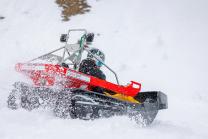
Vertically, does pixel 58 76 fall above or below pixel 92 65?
below

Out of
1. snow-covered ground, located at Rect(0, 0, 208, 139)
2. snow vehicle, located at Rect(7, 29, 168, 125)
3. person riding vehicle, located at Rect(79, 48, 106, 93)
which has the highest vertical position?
snow-covered ground, located at Rect(0, 0, 208, 139)

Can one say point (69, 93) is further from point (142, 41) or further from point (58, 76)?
point (142, 41)

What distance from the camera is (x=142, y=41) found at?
50.4 feet

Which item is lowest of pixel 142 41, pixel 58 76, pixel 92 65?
pixel 58 76

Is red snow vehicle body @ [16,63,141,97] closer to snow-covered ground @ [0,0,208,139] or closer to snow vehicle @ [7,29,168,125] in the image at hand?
snow vehicle @ [7,29,168,125]

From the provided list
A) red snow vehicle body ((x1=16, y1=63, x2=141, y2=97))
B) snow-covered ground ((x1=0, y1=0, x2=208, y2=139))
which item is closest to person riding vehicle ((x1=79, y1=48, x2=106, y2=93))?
red snow vehicle body ((x1=16, y1=63, x2=141, y2=97))

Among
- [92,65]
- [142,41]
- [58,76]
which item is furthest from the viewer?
[142,41]

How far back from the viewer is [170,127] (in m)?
7.71

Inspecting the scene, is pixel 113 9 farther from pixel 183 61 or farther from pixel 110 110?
pixel 110 110

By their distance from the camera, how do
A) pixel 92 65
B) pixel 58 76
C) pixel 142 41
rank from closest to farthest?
pixel 58 76 < pixel 92 65 < pixel 142 41

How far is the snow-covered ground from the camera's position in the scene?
12.1 meters

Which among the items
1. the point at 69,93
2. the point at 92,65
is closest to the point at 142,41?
the point at 92,65

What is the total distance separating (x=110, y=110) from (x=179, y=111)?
4.23 metres

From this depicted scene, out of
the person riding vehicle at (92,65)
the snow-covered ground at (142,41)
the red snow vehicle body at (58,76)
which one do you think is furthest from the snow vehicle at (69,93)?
the snow-covered ground at (142,41)
